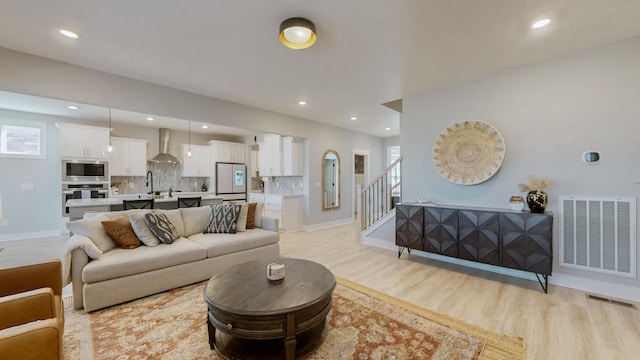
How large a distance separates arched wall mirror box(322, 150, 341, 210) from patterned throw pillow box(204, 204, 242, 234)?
331 centimetres

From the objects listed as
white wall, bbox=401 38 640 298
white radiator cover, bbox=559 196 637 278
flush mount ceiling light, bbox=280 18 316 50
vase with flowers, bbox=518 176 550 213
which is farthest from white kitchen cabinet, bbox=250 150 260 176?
white radiator cover, bbox=559 196 637 278

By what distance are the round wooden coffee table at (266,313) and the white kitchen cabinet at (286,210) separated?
3843 millimetres

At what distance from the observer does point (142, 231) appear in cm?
307

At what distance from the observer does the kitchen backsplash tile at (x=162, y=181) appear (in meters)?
6.66

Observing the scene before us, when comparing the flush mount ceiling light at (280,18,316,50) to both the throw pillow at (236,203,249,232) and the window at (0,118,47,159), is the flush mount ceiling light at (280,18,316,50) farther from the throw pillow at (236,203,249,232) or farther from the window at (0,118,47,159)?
the window at (0,118,47,159)

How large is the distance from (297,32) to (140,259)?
2800mm

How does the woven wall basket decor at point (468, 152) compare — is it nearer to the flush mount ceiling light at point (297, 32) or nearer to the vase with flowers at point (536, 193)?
the vase with flowers at point (536, 193)

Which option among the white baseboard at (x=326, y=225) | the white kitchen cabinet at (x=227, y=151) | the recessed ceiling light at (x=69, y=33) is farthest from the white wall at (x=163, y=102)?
the white kitchen cabinet at (x=227, y=151)

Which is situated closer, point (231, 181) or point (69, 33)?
point (69, 33)

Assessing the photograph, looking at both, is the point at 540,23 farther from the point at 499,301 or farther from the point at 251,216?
the point at 251,216

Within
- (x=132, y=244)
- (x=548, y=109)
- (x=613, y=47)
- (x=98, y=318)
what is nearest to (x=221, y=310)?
(x=98, y=318)

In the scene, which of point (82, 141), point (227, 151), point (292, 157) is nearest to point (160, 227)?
point (292, 157)

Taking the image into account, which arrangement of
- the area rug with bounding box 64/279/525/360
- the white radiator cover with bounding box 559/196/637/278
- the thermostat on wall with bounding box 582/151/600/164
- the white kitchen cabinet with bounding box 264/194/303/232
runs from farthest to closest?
the white kitchen cabinet with bounding box 264/194/303/232 < the thermostat on wall with bounding box 582/151/600/164 < the white radiator cover with bounding box 559/196/637/278 < the area rug with bounding box 64/279/525/360

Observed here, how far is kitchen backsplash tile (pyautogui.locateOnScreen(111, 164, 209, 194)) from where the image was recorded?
666 cm
